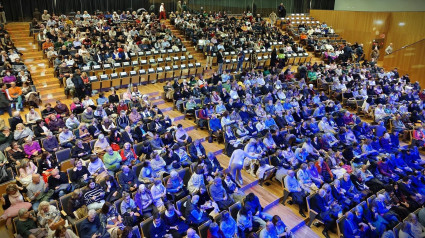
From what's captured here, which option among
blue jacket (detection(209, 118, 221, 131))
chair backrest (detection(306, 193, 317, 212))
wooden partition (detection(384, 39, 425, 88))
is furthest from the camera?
wooden partition (detection(384, 39, 425, 88))

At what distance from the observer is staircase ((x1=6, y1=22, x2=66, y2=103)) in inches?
396

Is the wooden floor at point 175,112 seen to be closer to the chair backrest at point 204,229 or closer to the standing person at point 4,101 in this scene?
the standing person at point 4,101

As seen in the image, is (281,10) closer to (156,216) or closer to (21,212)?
(156,216)

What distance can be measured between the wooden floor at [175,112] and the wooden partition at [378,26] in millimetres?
9857

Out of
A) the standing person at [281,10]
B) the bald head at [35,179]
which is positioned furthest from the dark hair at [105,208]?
the standing person at [281,10]

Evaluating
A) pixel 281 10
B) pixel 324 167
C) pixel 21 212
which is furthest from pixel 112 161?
pixel 281 10

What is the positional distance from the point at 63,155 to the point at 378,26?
17499 mm

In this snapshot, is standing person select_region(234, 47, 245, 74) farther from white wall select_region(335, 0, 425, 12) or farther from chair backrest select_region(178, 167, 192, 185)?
white wall select_region(335, 0, 425, 12)

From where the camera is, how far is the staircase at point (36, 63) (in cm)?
1007

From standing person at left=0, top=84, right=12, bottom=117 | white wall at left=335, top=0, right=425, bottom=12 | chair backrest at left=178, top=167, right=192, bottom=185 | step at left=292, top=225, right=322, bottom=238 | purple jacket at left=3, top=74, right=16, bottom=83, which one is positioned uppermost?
white wall at left=335, top=0, right=425, bottom=12

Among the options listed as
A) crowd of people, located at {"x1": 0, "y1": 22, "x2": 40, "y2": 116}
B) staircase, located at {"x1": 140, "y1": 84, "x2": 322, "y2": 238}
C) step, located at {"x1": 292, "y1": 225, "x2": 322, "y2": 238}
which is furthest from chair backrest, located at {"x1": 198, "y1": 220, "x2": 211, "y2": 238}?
crowd of people, located at {"x1": 0, "y1": 22, "x2": 40, "y2": 116}

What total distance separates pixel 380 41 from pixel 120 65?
46.5 ft

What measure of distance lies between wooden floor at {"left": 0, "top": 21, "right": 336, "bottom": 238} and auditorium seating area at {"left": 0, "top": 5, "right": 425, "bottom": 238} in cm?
4

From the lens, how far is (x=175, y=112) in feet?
32.5
